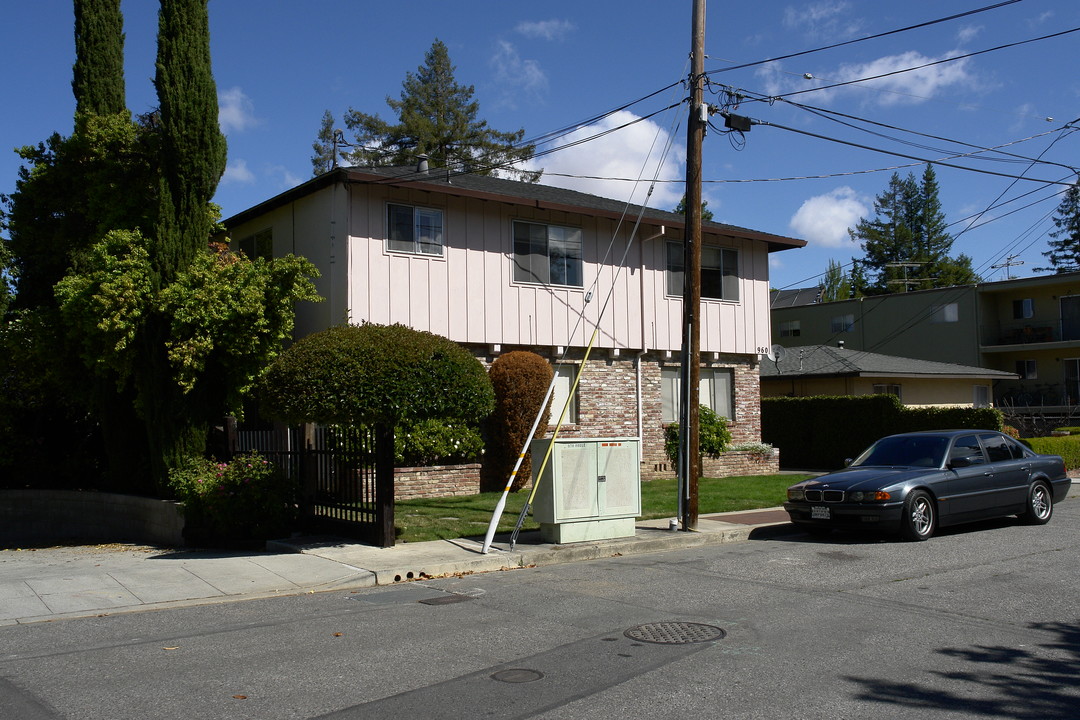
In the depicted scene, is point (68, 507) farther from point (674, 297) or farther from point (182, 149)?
point (674, 297)

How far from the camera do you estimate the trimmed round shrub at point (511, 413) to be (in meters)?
18.0

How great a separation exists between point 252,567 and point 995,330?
3778 centimetres

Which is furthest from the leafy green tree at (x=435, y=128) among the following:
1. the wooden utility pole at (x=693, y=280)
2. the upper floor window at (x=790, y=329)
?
the wooden utility pole at (x=693, y=280)

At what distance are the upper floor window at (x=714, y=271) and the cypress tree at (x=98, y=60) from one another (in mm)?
12507

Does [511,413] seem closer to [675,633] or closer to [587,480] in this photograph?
[587,480]

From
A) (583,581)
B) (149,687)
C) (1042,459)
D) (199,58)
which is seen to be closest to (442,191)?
Result: (199,58)

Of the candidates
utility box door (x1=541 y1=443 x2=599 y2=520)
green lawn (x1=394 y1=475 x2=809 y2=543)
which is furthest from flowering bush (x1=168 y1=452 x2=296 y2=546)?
utility box door (x1=541 y1=443 x2=599 y2=520)

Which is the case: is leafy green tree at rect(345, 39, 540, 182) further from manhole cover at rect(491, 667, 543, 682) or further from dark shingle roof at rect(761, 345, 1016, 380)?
manhole cover at rect(491, 667, 543, 682)

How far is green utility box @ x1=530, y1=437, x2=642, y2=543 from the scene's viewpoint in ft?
39.1

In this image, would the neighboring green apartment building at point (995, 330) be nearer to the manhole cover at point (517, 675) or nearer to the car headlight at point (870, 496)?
the car headlight at point (870, 496)

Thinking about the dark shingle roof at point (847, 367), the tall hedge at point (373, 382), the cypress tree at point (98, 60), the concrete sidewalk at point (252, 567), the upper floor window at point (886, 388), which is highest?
the cypress tree at point (98, 60)

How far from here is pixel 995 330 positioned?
40.0m

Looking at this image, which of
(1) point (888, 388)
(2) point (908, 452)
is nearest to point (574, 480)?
(2) point (908, 452)

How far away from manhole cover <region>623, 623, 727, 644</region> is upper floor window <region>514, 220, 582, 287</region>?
12.7m
